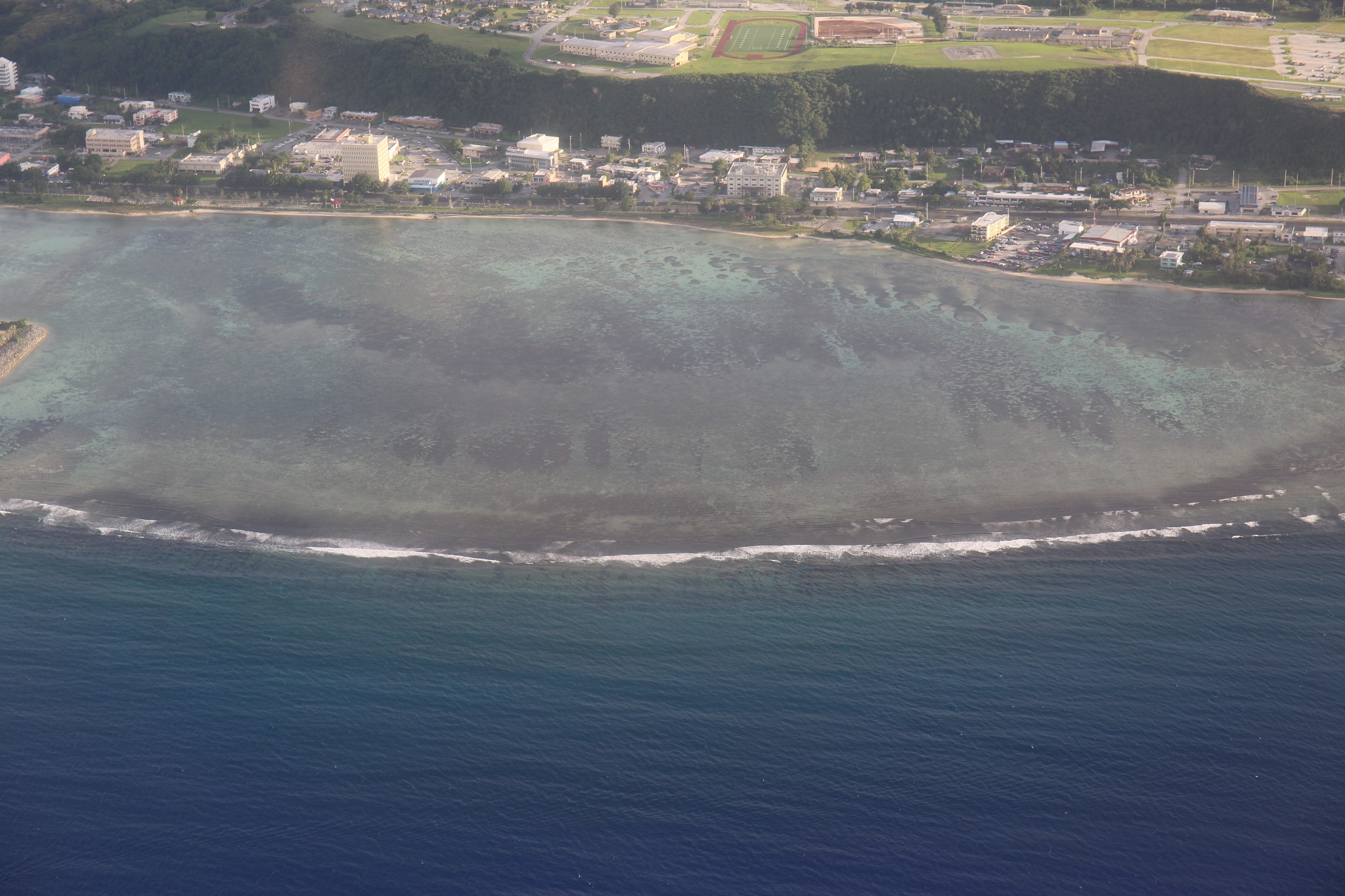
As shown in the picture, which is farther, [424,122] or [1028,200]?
[424,122]

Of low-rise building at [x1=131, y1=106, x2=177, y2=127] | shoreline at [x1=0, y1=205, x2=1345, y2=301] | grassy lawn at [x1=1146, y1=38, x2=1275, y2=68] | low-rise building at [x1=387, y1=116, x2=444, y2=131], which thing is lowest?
shoreline at [x1=0, y1=205, x2=1345, y2=301]

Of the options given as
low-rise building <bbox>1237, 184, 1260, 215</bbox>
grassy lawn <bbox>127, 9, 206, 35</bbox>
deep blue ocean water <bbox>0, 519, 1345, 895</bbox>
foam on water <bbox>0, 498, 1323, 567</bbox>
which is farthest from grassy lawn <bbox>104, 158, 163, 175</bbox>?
low-rise building <bbox>1237, 184, 1260, 215</bbox>

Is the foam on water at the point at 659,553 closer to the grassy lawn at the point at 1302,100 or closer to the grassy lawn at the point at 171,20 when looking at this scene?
the grassy lawn at the point at 1302,100

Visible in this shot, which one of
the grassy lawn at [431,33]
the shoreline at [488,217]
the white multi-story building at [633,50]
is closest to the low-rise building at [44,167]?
the shoreline at [488,217]

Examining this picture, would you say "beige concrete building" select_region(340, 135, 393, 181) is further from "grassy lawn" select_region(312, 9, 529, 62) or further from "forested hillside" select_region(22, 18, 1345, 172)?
"grassy lawn" select_region(312, 9, 529, 62)

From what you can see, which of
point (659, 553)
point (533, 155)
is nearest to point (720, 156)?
point (533, 155)

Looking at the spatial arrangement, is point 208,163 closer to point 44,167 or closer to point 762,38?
point 44,167

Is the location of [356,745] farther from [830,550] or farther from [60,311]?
[60,311]
